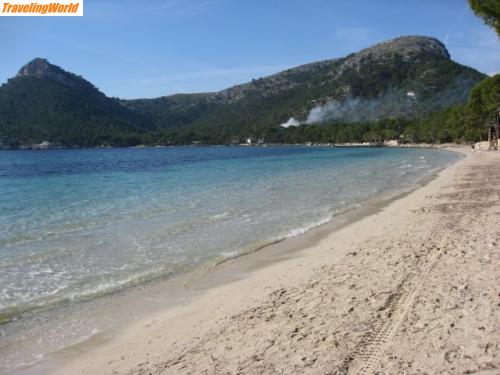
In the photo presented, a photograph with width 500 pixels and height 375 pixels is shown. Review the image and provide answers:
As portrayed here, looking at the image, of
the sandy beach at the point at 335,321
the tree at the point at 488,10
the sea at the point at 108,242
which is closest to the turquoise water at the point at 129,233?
the sea at the point at 108,242

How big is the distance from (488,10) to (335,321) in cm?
2298

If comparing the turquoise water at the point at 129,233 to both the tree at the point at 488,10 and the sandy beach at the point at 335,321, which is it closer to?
the sandy beach at the point at 335,321

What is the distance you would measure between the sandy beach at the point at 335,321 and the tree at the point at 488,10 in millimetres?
16602

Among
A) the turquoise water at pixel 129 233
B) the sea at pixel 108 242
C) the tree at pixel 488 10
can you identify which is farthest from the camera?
the tree at pixel 488 10

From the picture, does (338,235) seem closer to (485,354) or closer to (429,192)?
(485,354)

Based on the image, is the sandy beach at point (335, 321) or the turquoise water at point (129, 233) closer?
the sandy beach at point (335, 321)

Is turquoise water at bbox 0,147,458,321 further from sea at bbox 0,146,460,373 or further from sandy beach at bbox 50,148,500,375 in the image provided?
sandy beach at bbox 50,148,500,375

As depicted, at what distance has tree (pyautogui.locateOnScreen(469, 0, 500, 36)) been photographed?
22641 mm

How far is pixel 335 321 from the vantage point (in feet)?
20.2

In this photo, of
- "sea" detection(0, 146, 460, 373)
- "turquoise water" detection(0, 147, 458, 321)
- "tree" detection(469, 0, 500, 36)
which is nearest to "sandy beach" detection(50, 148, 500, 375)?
"sea" detection(0, 146, 460, 373)

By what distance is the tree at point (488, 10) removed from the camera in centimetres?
2264

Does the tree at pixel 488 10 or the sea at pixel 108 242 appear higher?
the tree at pixel 488 10

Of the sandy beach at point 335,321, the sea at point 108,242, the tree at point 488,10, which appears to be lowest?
the sea at point 108,242

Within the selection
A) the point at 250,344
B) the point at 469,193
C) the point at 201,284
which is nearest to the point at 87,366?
the point at 250,344
